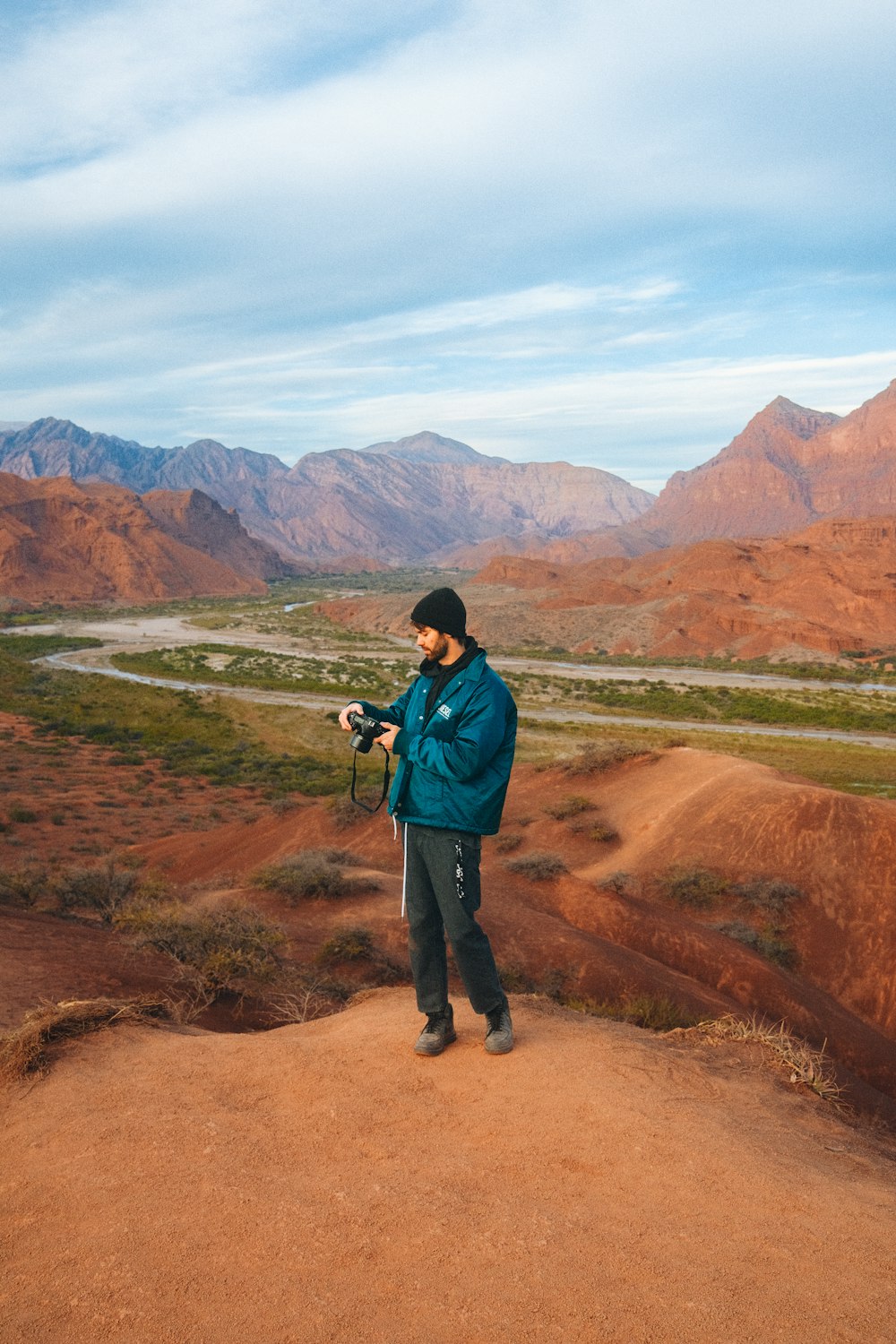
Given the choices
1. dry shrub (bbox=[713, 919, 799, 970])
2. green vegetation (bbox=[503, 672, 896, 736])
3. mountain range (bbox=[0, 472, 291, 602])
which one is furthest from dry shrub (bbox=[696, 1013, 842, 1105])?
mountain range (bbox=[0, 472, 291, 602])

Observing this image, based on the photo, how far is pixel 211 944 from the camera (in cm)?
816

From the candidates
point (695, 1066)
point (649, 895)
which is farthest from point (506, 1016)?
point (649, 895)

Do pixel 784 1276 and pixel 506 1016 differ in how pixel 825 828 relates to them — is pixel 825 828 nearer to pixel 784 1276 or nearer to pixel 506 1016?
pixel 506 1016

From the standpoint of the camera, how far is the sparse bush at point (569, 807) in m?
18.6

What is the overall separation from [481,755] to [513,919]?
24.4ft

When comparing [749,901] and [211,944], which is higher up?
[211,944]

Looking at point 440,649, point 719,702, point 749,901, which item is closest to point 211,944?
point 440,649

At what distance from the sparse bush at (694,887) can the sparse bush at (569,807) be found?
360 centimetres

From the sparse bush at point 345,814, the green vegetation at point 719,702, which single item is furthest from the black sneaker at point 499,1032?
the green vegetation at point 719,702

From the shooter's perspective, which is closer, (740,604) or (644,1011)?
(644,1011)

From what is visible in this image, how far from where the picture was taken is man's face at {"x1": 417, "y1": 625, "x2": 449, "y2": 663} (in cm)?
437

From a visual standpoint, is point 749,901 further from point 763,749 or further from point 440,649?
point 763,749

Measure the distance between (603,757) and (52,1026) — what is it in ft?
56.7

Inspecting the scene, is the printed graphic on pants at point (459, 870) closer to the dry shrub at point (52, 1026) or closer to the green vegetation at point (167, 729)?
the dry shrub at point (52, 1026)
